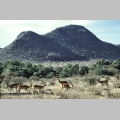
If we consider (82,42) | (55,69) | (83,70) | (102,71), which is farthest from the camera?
(82,42)

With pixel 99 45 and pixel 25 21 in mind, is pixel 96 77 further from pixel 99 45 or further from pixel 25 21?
pixel 25 21

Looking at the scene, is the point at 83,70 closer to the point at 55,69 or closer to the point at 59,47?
the point at 55,69

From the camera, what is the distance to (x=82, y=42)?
2342cm

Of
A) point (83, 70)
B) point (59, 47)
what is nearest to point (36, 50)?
point (59, 47)

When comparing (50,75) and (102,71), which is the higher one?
(102,71)

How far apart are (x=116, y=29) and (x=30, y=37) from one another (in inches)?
193

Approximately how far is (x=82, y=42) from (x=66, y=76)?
2.55 metres

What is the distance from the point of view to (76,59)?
75.1ft

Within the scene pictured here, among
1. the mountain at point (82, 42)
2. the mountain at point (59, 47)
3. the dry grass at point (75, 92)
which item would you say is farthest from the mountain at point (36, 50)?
the dry grass at point (75, 92)

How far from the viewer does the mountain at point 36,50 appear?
22578 millimetres

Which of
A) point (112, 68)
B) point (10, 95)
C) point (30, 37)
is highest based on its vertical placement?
point (30, 37)

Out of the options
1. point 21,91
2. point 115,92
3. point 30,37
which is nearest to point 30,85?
point 21,91

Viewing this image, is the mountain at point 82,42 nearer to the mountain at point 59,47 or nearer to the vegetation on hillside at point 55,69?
the mountain at point 59,47

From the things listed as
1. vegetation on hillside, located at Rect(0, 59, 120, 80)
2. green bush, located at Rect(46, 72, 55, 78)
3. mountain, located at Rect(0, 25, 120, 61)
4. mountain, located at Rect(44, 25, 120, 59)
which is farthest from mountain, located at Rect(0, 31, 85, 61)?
green bush, located at Rect(46, 72, 55, 78)
